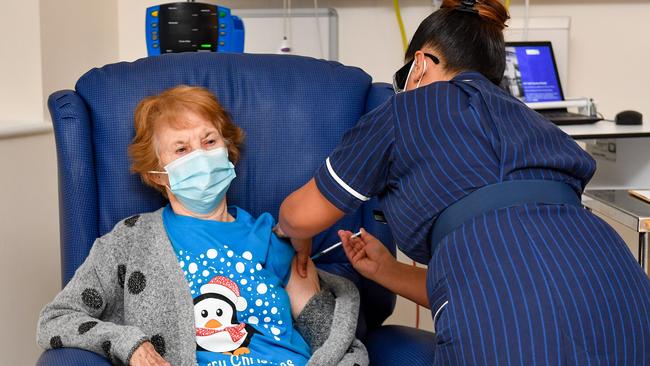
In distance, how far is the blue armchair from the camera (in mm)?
1661

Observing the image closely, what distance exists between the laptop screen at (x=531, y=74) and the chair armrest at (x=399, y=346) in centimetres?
147

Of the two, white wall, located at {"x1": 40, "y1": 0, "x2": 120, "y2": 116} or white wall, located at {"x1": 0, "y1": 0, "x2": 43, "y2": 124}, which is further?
white wall, located at {"x1": 40, "y1": 0, "x2": 120, "y2": 116}

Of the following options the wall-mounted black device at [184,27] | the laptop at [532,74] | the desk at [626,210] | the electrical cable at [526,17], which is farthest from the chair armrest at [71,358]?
the electrical cable at [526,17]

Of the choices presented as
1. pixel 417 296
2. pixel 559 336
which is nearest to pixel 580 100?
pixel 417 296

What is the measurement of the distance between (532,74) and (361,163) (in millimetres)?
1803

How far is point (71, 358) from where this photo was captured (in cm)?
138

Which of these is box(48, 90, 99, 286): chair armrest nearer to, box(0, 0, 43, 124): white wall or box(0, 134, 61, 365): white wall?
box(0, 134, 61, 365): white wall

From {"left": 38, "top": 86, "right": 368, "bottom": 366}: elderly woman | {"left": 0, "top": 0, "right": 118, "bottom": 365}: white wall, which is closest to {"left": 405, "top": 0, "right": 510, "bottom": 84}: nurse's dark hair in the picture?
{"left": 38, "top": 86, "right": 368, "bottom": 366}: elderly woman

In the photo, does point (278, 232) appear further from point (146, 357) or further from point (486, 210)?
point (486, 210)

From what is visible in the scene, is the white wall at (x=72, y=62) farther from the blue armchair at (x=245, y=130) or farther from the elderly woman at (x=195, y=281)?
the elderly woman at (x=195, y=281)

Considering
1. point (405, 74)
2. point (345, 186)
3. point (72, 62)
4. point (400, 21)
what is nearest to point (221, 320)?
point (345, 186)

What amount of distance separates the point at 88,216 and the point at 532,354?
0.95m

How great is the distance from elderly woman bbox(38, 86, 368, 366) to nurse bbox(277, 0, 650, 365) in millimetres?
227

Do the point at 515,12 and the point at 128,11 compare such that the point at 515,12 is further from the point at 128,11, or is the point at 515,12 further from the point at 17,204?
the point at 17,204
